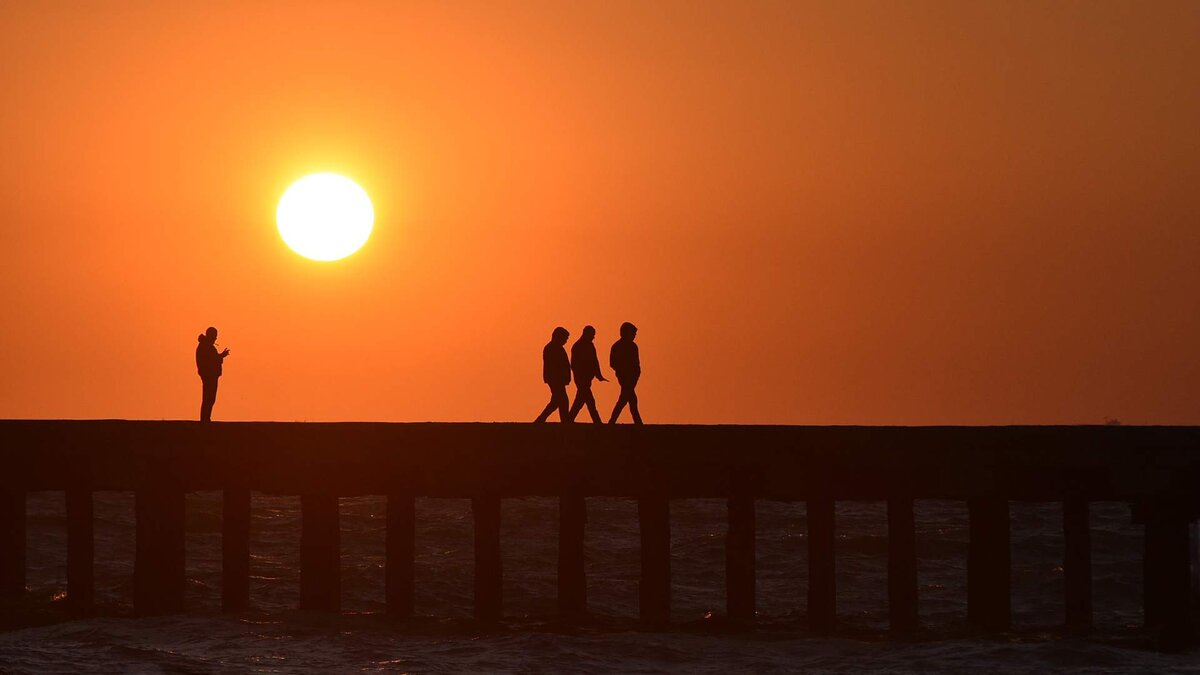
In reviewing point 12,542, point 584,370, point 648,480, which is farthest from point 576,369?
point 12,542

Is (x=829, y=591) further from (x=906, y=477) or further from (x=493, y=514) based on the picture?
(x=493, y=514)

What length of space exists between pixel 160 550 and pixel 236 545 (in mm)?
941

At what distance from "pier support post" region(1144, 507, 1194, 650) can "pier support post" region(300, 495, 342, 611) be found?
980 cm

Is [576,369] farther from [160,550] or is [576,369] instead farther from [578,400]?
[160,550]

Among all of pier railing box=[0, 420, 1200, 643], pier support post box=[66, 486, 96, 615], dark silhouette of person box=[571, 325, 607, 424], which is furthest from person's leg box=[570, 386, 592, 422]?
pier support post box=[66, 486, 96, 615]

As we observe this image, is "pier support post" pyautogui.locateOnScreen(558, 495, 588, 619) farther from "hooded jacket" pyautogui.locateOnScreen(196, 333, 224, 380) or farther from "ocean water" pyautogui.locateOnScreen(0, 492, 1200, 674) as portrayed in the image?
"hooded jacket" pyautogui.locateOnScreen(196, 333, 224, 380)

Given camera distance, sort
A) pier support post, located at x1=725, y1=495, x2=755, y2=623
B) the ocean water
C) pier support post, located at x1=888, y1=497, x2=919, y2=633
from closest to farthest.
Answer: the ocean water → pier support post, located at x1=888, y1=497, x2=919, y2=633 → pier support post, located at x1=725, y1=495, x2=755, y2=623

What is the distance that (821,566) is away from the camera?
20.8 m

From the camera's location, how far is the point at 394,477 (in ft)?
71.5

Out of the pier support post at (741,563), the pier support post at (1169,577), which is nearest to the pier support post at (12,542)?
the pier support post at (741,563)

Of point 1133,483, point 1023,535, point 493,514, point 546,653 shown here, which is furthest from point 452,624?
point 1023,535

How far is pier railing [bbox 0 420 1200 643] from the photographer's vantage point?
2038 cm

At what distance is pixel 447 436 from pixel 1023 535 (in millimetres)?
26046

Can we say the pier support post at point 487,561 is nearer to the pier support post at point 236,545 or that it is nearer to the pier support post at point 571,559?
the pier support post at point 571,559
